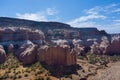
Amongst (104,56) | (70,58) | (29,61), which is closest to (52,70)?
(70,58)

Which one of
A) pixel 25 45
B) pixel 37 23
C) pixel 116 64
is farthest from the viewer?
pixel 37 23

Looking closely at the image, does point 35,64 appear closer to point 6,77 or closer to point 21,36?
point 6,77

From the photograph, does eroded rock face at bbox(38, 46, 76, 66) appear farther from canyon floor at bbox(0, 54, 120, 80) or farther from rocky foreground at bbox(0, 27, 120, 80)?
canyon floor at bbox(0, 54, 120, 80)

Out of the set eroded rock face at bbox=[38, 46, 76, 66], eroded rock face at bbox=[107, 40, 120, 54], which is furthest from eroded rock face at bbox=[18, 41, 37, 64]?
eroded rock face at bbox=[107, 40, 120, 54]

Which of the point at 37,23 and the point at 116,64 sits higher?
the point at 37,23

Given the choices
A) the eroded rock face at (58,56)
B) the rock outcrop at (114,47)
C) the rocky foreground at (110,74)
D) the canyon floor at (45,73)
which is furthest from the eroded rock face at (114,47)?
the eroded rock face at (58,56)

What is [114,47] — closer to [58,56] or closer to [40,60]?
[40,60]

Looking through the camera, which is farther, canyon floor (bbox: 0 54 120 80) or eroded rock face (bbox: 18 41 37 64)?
eroded rock face (bbox: 18 41 37 64)

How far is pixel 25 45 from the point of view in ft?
229

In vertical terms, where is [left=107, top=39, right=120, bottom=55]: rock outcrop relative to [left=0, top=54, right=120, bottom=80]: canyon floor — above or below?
above

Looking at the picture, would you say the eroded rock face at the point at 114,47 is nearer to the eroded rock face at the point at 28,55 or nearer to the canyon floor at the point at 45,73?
the canyon floor at the point at 45,73

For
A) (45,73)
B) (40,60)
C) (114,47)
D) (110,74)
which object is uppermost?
(114,47)

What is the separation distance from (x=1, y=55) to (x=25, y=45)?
909 cm

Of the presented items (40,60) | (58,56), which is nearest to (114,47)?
(40,60)
